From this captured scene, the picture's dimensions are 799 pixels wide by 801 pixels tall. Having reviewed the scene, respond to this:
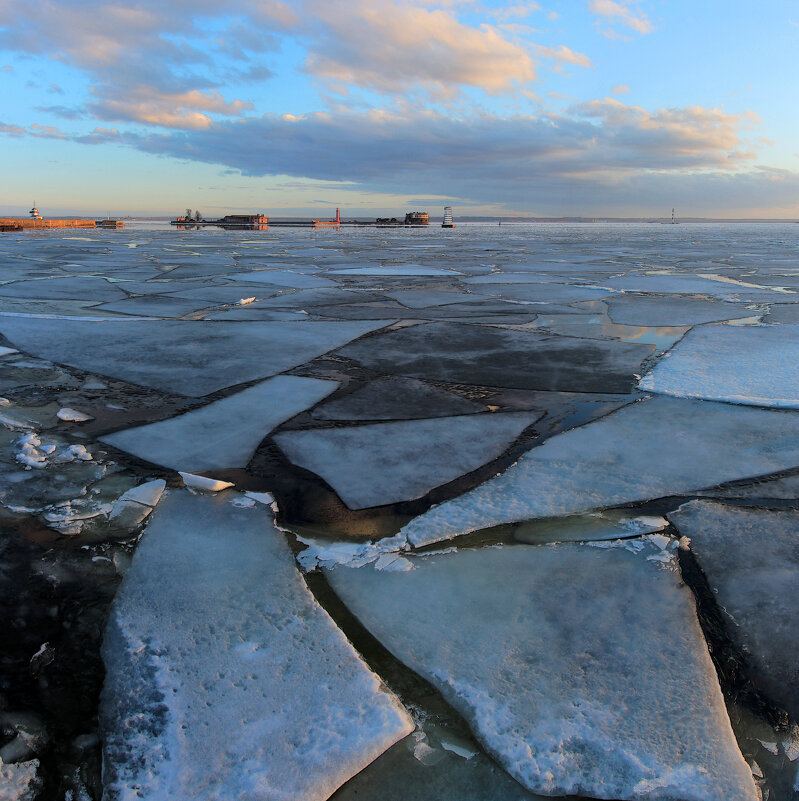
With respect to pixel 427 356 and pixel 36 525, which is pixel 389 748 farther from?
pixel 427 356

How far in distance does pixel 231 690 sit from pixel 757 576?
3.74 feet

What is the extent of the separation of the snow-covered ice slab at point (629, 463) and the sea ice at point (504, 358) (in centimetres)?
49

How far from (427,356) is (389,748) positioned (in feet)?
8.51

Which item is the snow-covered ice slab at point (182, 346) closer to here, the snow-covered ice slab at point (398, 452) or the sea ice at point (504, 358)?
the sea ice at point (504, 358)

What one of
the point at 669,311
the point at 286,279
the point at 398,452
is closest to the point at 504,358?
the point at 398,452

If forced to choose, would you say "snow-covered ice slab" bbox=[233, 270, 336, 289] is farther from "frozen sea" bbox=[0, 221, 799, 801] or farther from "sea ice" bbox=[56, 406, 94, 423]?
"sea ice" bbox=[56, 406, 94, 423]

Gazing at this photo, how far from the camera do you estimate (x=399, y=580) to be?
1296mm

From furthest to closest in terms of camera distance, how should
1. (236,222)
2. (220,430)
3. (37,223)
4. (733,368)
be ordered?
(236,222)
(37,223)
(733,368)
(220,430)

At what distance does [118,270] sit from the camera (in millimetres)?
8148

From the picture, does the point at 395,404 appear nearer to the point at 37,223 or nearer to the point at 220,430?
the point at 220,430

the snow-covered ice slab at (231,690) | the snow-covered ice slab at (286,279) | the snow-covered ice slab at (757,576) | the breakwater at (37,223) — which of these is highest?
the breakwater at (37,223)

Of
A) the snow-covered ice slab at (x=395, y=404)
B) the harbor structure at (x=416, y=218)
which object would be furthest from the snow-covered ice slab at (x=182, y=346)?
the harbor structure at (x=416, y=218)

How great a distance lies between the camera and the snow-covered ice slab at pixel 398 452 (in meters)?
1.77

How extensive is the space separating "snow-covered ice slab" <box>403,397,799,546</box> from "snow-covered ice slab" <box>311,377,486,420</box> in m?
0.51
